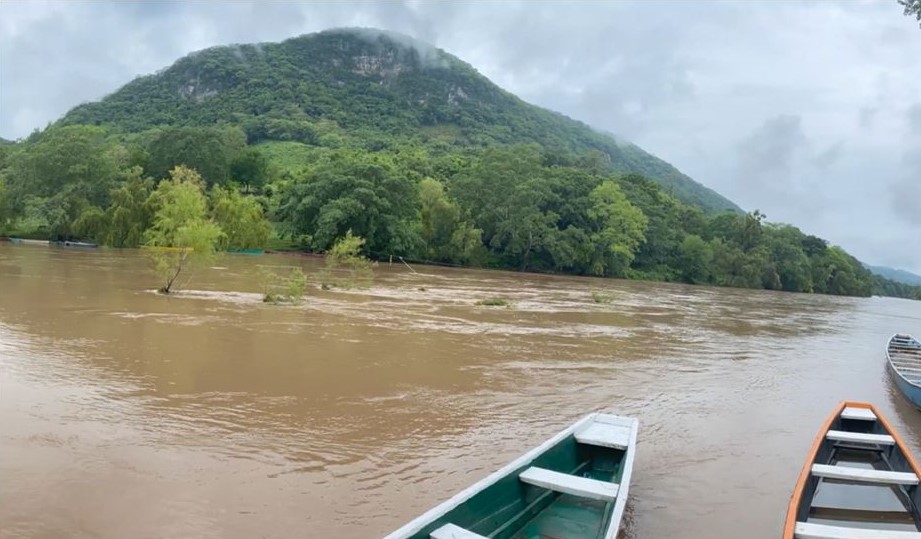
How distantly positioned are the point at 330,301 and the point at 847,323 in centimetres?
2527

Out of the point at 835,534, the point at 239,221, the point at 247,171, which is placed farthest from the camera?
the point at 247,171

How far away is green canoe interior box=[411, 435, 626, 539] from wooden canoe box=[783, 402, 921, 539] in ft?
→ 4.83

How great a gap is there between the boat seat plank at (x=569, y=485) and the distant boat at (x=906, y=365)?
8.88 meters

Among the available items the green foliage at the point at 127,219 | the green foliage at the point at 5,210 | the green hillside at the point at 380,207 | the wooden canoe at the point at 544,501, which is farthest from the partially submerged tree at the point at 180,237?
the green foliage at the point at 5,210

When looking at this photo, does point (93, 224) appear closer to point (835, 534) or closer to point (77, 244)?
point (77, 244)

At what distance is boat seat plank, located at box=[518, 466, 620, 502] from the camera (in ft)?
16.3

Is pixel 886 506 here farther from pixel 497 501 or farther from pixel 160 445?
pixel 160 445

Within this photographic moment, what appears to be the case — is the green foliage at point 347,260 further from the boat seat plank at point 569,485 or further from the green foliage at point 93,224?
the green foliage at point 93,224

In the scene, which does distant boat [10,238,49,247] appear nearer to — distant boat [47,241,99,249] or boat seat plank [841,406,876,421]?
distant boat [47,241,99,249]

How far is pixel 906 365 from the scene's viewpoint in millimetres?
15016

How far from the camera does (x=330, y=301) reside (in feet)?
68.5

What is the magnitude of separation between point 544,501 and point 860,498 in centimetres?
377

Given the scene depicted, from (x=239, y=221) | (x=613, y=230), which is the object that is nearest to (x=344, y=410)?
(x=239, y=221)

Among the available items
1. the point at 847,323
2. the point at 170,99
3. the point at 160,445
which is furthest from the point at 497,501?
the point at 170,99
